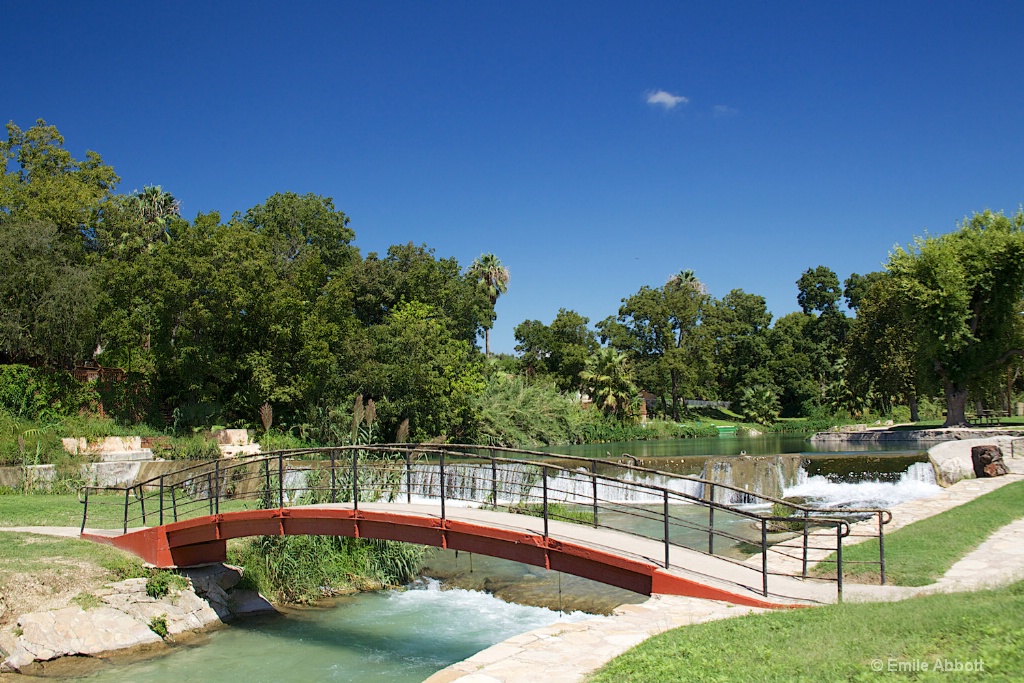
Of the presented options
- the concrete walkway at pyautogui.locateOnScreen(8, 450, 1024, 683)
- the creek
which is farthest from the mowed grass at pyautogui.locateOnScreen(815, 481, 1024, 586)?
the creek

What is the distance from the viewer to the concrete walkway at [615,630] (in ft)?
22.2

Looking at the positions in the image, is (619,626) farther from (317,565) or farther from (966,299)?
(966,299)

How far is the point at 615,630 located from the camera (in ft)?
25.8

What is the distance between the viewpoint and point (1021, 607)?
20.1 feet

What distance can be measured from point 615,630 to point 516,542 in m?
2.84

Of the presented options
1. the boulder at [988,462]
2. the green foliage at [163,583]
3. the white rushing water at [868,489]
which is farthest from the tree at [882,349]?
the green foliage at [163,583]

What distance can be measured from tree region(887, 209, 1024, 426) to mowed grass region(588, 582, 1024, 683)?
3252cm

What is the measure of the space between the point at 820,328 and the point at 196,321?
66.4 metres

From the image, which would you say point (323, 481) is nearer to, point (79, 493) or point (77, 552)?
point (77, 552)

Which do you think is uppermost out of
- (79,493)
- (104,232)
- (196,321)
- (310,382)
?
(104,232)

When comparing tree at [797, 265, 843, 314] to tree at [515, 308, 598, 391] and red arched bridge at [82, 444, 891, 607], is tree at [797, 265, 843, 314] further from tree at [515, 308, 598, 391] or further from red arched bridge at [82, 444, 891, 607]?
red arched bridge at [82, 444, 891, 607]

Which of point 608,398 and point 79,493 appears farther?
point 608,398

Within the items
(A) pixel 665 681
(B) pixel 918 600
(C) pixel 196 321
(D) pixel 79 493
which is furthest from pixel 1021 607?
(C) pixel 196 321

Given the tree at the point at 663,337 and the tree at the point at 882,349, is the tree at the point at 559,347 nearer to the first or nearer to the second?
the tree at the point at 663,337
